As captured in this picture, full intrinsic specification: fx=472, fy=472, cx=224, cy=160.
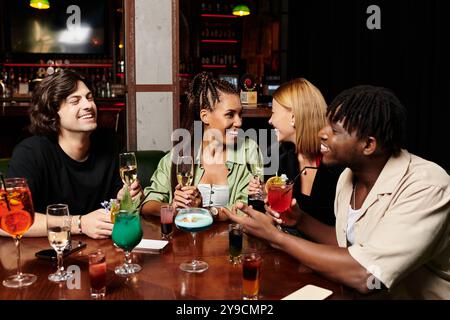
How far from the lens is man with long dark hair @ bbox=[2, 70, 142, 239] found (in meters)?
2.39

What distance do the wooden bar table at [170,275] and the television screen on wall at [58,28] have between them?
7.92m

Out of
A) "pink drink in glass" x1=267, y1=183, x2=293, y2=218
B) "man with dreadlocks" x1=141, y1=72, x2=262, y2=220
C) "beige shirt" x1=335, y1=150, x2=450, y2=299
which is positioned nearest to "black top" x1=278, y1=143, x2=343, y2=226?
"man with dreadlocks" x1=141, y1=72, x2=262, y2=220

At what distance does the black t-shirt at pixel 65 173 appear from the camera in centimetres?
233

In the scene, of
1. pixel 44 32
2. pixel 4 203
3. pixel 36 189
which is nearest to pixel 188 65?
pixel 44 32

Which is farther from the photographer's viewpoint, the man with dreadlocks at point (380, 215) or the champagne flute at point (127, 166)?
the champagne flute at point (127, 166)

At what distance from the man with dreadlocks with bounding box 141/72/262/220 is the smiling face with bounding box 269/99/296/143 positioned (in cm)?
20

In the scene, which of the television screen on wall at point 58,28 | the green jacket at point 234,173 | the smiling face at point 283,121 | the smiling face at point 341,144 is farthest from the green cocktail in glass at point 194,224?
the television screen on wall at point 58,28

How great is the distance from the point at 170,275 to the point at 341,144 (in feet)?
2.62

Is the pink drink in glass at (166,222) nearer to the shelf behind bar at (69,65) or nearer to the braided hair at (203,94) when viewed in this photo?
the braided hair at (203,94)

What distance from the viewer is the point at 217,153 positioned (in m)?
2.88

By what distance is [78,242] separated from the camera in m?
1.87

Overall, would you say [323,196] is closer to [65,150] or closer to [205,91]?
[205,91]

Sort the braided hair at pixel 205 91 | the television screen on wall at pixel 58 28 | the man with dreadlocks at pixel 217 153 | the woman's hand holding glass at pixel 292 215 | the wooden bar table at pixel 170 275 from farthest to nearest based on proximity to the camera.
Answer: the television screen on wall at pixel 58 28 < the braided hair at pixel 205 91 < the man with dreadlocks at pixel 217 153 < the woman's hand holding glass at pixel 292 215 < the wooden bar table at pixel 170 275
